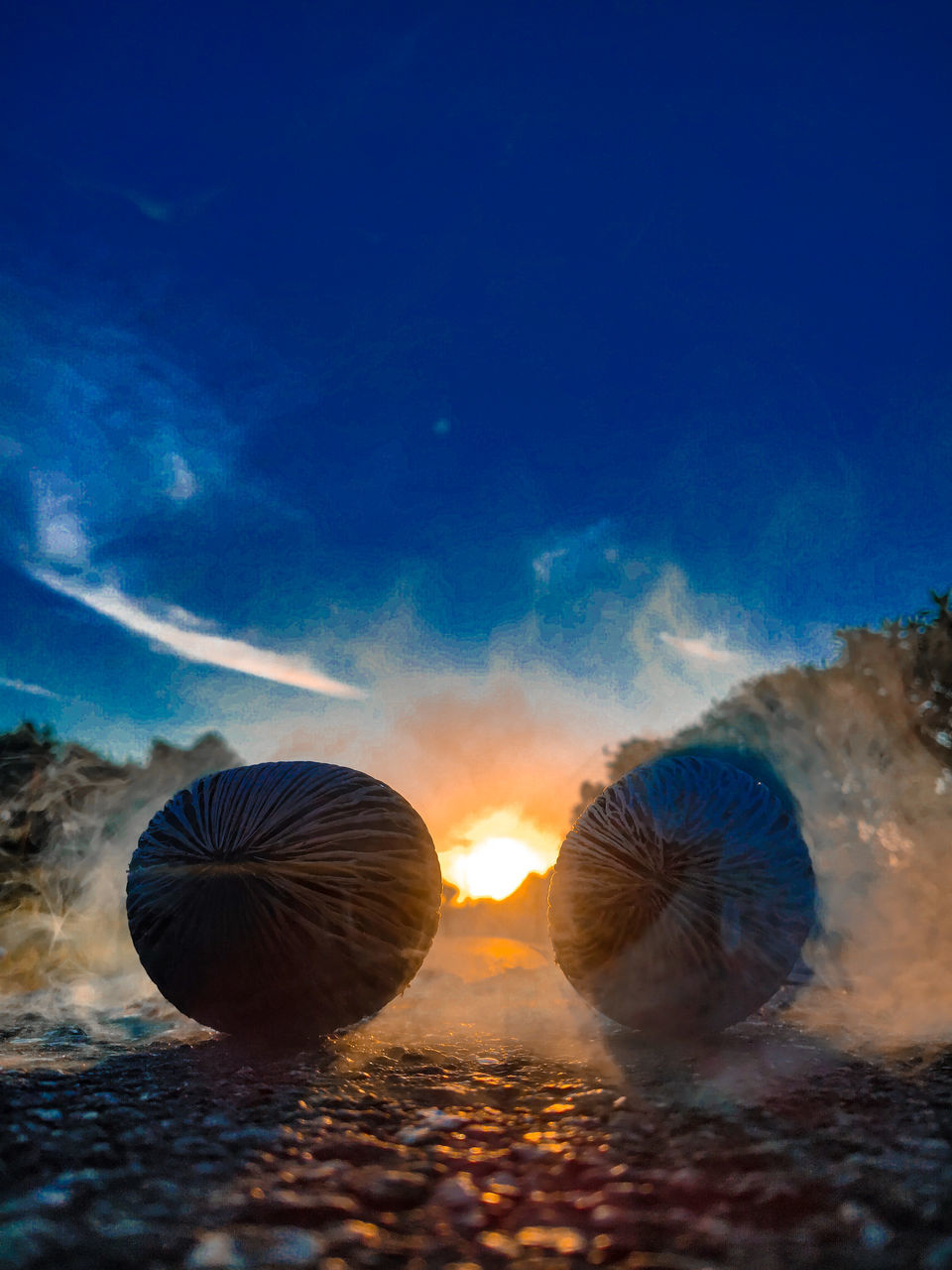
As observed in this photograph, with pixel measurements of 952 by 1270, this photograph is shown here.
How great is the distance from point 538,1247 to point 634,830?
2.38m

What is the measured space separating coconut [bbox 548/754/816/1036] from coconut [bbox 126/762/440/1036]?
3.10 feet

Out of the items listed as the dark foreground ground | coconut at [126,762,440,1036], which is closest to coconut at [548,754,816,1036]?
the dark foreground ground

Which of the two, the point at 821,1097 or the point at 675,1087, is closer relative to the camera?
the point at 821,1097

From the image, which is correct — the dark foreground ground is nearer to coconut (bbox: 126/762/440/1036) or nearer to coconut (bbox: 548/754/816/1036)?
coconut (bbox: 126/762/440/1036)

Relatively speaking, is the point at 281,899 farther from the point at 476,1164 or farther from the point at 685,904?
the point at 685,904

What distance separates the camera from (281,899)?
10.8 feet

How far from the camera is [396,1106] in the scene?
2.75m

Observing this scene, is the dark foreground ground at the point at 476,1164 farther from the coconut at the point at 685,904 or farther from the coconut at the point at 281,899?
the coconut at the point at 685,904

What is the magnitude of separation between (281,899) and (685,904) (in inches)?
78.5

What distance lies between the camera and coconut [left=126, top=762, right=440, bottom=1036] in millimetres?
3324

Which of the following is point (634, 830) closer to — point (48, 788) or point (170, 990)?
point (170, 990)

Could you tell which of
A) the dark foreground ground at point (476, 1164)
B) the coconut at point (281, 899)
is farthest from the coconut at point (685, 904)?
the coconut at point (281, 899)

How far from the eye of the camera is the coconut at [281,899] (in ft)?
10.9

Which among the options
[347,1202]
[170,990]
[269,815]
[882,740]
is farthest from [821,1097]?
[882,740]
